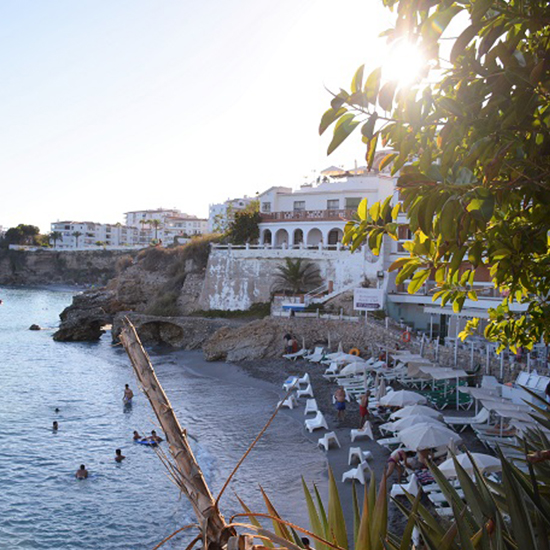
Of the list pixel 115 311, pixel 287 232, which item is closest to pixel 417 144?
pixel 287 232

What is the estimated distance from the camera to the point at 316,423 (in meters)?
18.3

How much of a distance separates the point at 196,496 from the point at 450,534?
1.17 metres

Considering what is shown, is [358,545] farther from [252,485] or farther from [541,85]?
[252,485]

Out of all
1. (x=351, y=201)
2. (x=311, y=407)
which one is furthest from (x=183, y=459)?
(x=351, y=201)

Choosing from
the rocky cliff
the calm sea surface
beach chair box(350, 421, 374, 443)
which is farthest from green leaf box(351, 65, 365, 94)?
the rocky cliff

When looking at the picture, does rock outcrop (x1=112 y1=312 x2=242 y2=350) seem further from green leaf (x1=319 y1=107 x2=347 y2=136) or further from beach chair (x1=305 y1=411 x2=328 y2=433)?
green leaf (x1=319 y1=107 x2=347 y2=136)

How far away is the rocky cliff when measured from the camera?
10400 centimetres

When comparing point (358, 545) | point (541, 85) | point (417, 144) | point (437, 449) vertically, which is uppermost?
point (541, 85)

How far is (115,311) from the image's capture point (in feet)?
168

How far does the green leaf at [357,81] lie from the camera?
8.70ft

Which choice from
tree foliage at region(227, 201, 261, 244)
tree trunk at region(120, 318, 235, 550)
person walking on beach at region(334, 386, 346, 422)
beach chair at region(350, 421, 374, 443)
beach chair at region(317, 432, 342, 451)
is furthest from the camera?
tree foliage at region(227, 201, 261, 244)

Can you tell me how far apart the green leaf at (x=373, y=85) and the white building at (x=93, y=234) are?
13670 centimetres

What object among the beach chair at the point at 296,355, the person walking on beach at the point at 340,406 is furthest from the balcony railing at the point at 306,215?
the person walking on beach at the point at 340,406

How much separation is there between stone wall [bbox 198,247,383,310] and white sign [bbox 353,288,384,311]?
15.8ft
